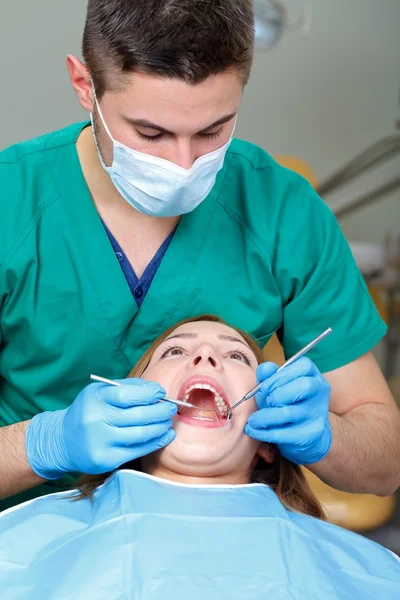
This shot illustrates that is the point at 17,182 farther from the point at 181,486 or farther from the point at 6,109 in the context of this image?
the point at 6,109

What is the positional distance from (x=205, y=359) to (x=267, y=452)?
10.2 inches

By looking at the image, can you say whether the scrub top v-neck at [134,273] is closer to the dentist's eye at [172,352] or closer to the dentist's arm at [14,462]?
the dentist's eye at [172,352]

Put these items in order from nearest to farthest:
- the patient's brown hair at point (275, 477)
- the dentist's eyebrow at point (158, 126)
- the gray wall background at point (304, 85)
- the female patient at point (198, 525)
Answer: the female patient at point (198, 525), the dentist's eyebrow at point (158, 126), the patient's brown hair at point (275, 477), the gray wall background at point (304, 85)

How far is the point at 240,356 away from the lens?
5.55 feet

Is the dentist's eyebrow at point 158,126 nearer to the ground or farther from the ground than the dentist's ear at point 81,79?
nearer to the ground

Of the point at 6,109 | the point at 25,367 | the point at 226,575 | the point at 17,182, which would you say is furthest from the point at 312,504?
the point at 6,109

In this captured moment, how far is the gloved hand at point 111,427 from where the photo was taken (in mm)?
1442

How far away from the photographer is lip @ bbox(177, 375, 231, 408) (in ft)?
5.15

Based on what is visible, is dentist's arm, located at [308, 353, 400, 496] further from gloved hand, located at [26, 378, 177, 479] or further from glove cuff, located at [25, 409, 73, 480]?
glove cuff, located at [25, 409, 73, 480]

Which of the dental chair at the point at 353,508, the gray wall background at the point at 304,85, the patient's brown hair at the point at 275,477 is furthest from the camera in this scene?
the gray wall background at the point at 304,85

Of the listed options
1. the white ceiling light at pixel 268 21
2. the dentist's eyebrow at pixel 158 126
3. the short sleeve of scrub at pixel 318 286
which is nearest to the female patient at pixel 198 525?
the short sleeve of scrub at pixel 318 286

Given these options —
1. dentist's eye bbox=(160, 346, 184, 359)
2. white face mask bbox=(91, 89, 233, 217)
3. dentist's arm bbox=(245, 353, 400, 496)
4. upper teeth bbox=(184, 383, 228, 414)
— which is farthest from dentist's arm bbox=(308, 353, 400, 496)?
white face mask bbox=(91, 89, 233, 217)

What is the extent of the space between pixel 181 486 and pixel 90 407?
224 mm

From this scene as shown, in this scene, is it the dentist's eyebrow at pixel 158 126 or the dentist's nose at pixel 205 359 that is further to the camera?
the dentist's nose at pixel 205 359
